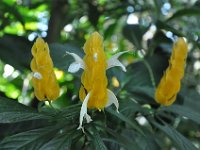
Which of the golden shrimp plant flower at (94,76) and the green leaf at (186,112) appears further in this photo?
the green leaf at (186,112)

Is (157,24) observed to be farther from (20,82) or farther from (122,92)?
(20,82)

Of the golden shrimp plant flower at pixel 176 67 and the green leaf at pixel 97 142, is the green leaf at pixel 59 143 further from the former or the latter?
the golden shrimp plant flower at pixel 176 67

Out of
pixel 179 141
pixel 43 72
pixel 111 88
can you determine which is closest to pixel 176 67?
pixel 179 141

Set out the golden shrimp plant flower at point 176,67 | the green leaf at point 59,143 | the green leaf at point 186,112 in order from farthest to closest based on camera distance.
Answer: the green leaf at point 186,112
the golden shrimp plant flower at point 176,67
the green leaf at point 59,143

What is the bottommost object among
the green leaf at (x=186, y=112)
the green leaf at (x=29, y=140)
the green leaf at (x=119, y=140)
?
the green leaf at (x=186, y=112)

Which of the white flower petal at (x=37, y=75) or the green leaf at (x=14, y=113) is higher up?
the white flower petal at (x=37, y=75)

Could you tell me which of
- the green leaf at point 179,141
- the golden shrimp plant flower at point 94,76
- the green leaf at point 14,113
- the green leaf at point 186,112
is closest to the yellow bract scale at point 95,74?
the golden shrimp plant flower at point 94,76

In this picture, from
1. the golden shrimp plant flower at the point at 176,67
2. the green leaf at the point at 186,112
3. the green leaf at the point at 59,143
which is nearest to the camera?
the green leaf at the point at 59,143
